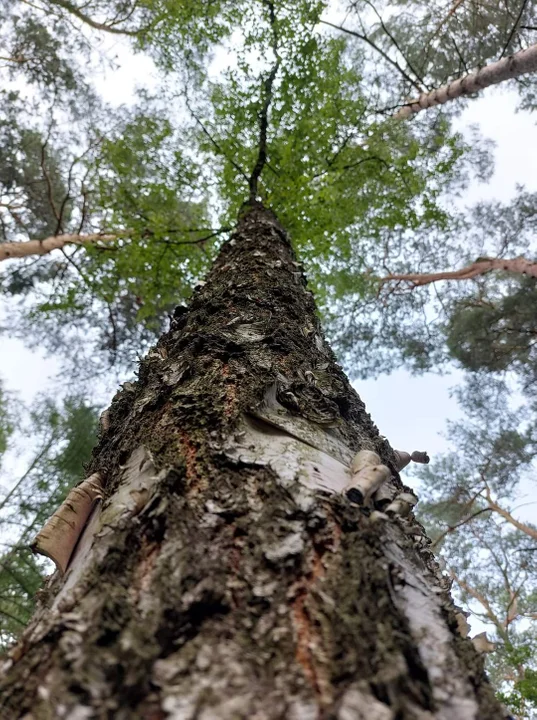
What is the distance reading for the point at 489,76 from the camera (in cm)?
674

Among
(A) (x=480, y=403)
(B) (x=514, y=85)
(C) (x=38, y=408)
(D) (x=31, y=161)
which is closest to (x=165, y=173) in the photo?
(D) (x=31, y=161)

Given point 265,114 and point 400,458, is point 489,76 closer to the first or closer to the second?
point 265,114

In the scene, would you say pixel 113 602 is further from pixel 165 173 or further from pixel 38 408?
pixel 38 408

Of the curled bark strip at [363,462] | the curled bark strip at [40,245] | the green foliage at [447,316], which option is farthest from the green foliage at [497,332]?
the curled bark strip at [363,462]

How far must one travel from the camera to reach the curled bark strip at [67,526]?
1116 mm

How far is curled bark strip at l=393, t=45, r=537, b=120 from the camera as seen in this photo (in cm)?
623

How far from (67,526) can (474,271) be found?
9.09m

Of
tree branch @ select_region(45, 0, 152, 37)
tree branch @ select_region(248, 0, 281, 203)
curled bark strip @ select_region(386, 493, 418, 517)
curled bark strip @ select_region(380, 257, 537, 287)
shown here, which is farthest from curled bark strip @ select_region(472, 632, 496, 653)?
tree branch @ select_region(45, 0, 152, 37)

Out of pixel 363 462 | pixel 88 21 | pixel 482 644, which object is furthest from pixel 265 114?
pixel 88 21

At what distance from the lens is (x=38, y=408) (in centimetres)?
1085

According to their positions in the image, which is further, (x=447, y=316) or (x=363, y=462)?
(x=447, y=316)

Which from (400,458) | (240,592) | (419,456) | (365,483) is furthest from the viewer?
(419,456)

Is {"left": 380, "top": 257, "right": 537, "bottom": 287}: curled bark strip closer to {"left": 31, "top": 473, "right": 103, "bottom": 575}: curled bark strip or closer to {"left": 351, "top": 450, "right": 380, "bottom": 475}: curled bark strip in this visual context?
{"left": 351, "top": 450, "right": 380, "bottom": 475}: curled bark strip

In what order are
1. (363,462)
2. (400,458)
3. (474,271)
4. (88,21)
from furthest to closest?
(88,21) → (474,271) → (400,458) → (363,462)
